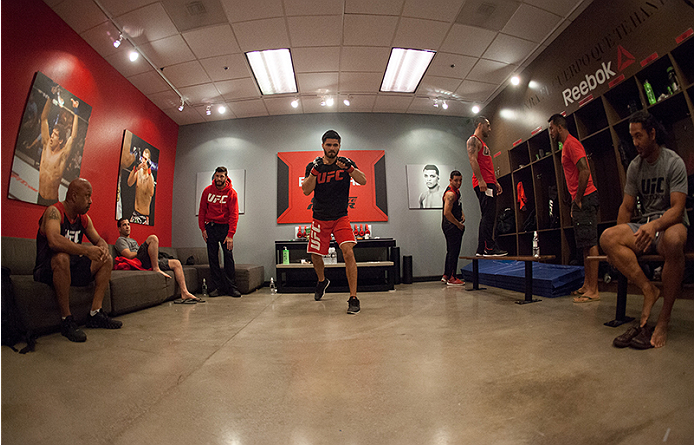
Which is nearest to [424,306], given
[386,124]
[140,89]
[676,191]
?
[676,191]

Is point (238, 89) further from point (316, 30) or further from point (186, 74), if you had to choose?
point (316, 30)

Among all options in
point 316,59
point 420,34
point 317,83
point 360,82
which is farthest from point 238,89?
point 420,34

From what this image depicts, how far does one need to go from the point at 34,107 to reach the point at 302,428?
871mm

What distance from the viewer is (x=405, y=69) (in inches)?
186

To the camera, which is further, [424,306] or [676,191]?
[424,306]

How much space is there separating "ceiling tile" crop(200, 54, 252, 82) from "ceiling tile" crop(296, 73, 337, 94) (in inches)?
32.7

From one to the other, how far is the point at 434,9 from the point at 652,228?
130 inches

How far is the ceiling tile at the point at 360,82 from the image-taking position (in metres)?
4.81

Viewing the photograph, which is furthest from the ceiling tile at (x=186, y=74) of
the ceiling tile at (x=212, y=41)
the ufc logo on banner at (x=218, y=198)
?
the ufc logo on banner at (x=218, y=198)

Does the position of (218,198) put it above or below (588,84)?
below

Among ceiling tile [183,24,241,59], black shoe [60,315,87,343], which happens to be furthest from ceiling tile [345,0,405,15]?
black shoe [60,315,87,343]

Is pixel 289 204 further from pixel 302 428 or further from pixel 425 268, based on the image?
pixel 302 428

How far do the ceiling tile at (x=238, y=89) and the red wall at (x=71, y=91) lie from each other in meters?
4.17

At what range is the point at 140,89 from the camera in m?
1.10
